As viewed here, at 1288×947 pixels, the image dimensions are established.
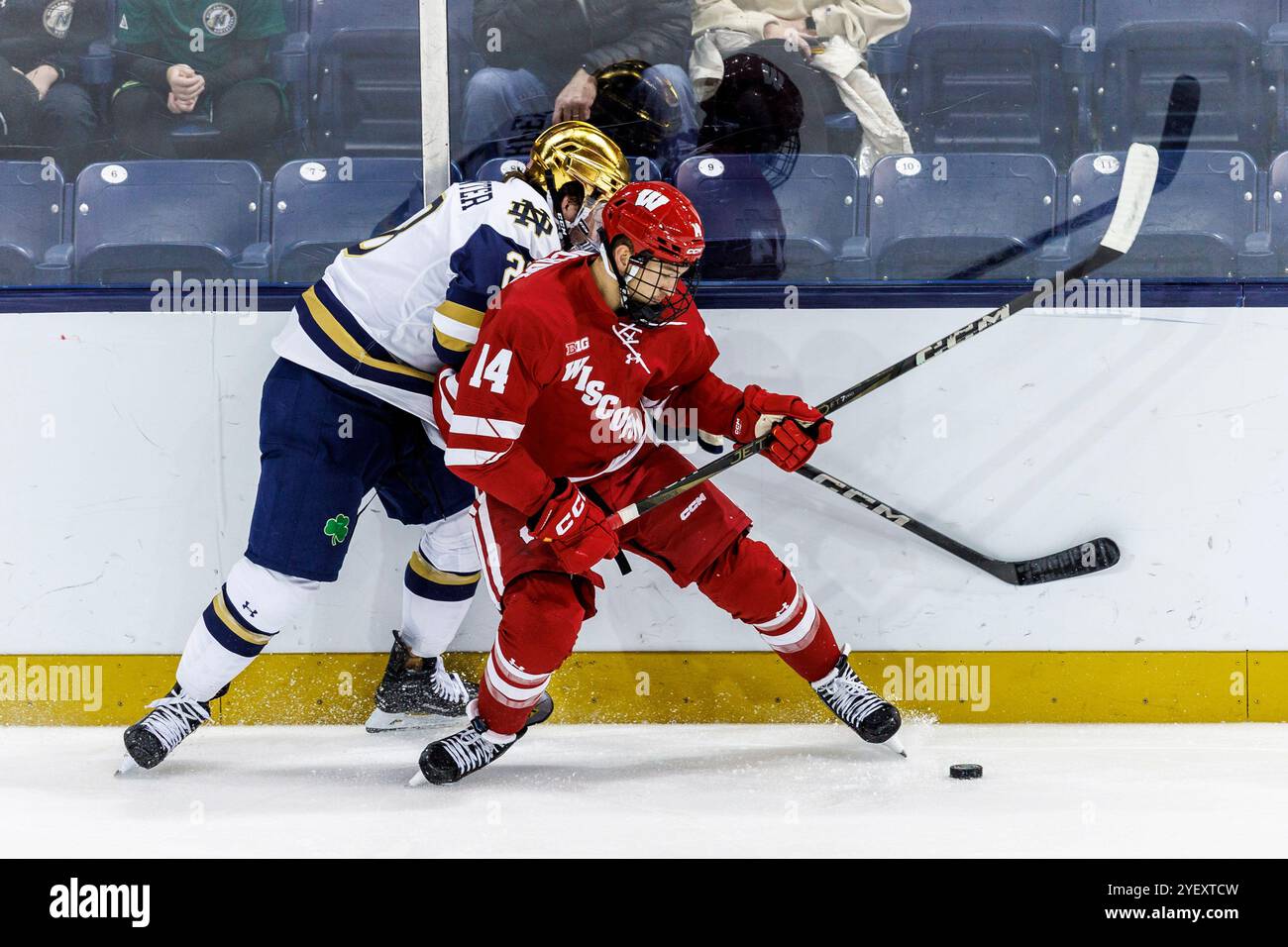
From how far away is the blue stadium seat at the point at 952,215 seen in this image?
3.02 m

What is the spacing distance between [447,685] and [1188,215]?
203 cm

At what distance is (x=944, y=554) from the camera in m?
2.96

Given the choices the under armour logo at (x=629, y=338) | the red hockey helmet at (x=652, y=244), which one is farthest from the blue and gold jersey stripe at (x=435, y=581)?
the red hockey helmet at (x=652, y=244)

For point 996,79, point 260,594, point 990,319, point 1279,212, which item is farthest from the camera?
point 996,79

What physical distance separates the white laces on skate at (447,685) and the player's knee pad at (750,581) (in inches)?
27.0

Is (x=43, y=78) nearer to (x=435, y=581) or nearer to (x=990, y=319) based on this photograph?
(x=435, y=581)

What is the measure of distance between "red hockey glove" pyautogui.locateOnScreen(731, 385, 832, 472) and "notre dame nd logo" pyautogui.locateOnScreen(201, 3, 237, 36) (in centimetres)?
155

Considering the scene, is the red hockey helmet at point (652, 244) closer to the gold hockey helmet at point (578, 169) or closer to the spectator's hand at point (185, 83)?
the gold hockey helmet at point (578, 169)

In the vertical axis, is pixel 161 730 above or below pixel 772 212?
below

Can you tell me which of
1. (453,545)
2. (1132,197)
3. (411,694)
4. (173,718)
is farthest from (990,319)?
(173,718)

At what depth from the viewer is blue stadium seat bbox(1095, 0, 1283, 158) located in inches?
121

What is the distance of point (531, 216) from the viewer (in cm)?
246

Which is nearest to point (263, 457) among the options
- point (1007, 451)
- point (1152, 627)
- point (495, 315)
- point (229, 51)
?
point (495, 315)
